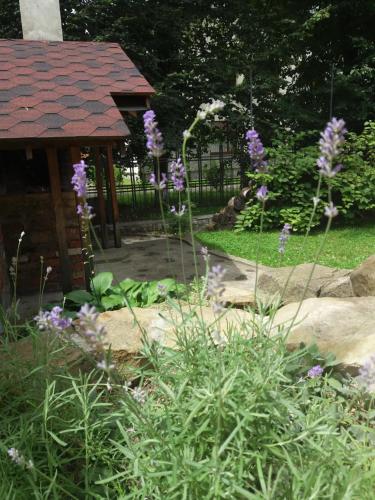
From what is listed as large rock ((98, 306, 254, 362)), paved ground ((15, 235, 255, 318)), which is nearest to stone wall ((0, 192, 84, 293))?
paved ground ((15, 235, 255, 318))

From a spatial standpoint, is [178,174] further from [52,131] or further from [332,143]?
[52,131]

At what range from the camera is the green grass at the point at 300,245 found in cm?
787

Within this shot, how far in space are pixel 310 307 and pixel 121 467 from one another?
6.41 ft

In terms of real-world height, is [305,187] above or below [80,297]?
above

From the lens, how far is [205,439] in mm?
1726

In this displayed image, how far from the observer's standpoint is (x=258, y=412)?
1746 millimetres

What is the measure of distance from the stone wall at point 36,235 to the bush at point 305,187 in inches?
203

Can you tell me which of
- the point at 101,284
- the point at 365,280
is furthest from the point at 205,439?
the point at 101,284

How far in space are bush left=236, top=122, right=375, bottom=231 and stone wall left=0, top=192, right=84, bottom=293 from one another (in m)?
5.17

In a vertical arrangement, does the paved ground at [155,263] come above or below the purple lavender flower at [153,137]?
below

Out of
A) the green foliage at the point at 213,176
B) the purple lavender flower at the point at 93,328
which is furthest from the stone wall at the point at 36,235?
the green foliage at the point at 213,176

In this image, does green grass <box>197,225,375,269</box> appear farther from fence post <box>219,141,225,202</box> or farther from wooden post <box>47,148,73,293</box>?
fence post <box>219,141,225,202</box>

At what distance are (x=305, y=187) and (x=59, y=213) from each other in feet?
22.9

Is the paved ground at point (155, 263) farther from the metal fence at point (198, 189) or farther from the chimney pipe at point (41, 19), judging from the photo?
the chimney pipe at point (41, 19)
